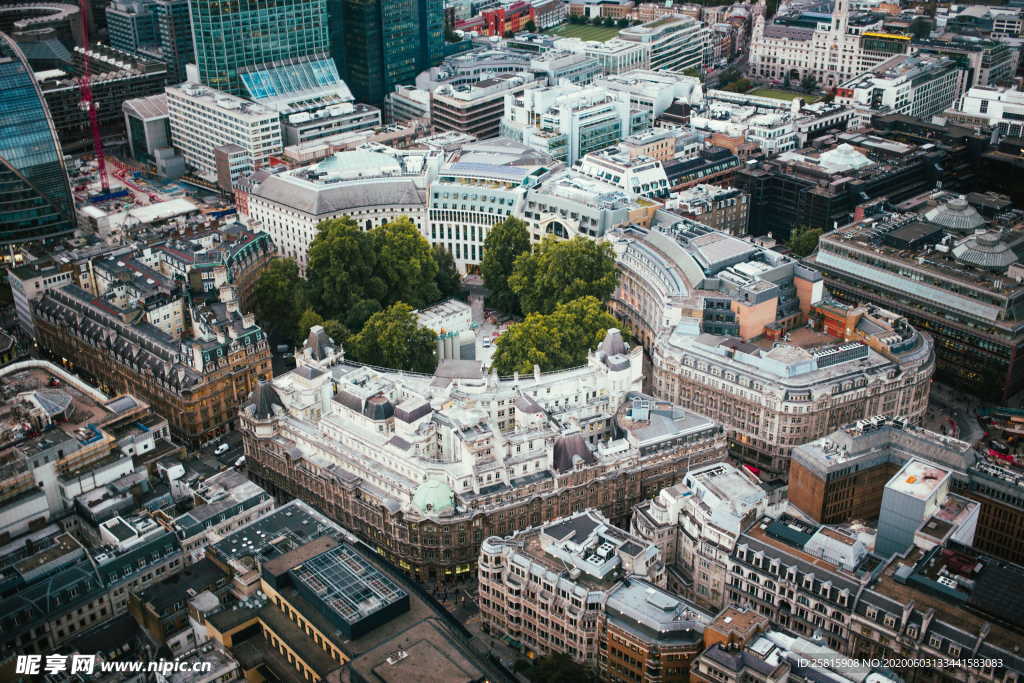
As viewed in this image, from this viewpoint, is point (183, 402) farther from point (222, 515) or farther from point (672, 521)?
point (672, 521)

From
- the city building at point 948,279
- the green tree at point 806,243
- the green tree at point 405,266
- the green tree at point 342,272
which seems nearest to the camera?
the city building at point 948,279

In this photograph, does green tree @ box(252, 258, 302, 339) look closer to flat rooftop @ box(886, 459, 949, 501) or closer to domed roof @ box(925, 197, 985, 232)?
flat rooftop @ box(886, 459, 949, 501)

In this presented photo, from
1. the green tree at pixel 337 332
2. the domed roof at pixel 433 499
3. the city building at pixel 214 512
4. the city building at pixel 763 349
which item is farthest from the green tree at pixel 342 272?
the domed roof at pixel 433 499

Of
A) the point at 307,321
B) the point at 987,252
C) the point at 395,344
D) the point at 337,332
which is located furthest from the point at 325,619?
the point at 987,252

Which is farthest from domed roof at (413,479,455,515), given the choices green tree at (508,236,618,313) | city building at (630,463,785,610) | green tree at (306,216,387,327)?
green tree at (306,216,387,327)

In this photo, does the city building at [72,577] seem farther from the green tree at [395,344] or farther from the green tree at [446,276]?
the green tree at [446,276]

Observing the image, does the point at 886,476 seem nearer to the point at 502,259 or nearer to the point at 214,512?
the point at 214,512
